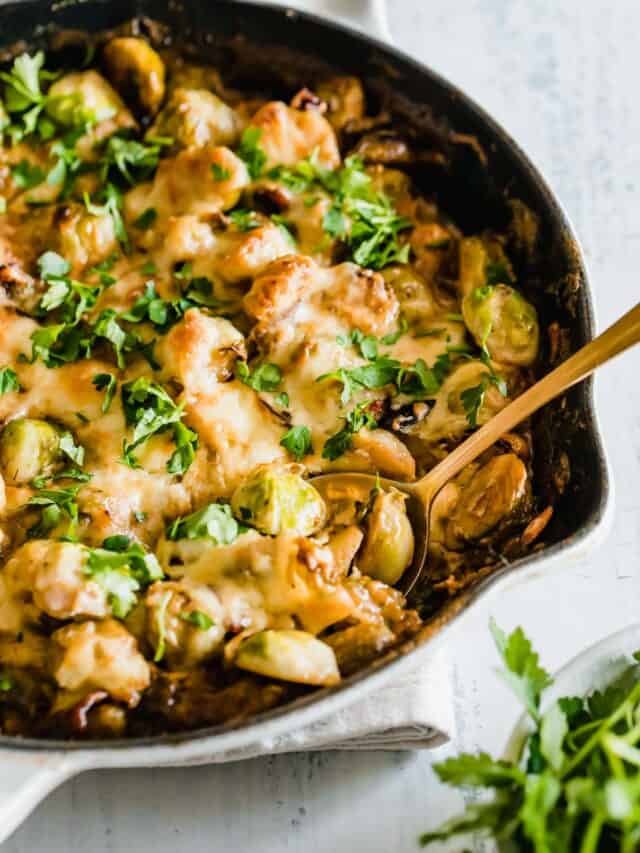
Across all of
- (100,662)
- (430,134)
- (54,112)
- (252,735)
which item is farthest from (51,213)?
(252,735)

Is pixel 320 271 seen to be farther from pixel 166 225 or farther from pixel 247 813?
pixel 247 813

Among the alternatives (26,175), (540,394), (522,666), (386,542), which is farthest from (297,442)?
(26,175)

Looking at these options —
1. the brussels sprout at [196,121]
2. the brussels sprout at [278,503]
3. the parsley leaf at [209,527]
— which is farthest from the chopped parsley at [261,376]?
the brussels sprout at [196,121]

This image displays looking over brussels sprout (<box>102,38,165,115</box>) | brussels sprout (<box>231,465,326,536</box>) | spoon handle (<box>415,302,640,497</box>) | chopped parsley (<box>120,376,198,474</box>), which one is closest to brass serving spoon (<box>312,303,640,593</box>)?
spoon handle (<box>415,302,640,497</box>)

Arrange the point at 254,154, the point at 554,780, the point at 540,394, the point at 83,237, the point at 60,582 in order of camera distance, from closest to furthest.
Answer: the point at 554,780, the point at 60,582, the point at 540,394, the point at 83,237, the point at 254,154

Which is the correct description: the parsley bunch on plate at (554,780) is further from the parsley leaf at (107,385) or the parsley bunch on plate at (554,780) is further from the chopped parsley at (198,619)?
the parsley leaf at (107,385)

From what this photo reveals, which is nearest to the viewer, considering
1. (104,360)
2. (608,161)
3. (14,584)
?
(14,584)

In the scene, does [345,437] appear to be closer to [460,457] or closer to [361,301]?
[460,457]

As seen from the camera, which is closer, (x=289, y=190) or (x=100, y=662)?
(x=100, y=662)
